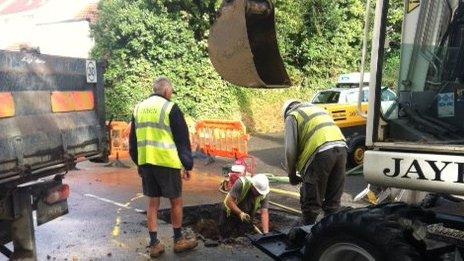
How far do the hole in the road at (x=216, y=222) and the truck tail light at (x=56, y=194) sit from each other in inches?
80.7

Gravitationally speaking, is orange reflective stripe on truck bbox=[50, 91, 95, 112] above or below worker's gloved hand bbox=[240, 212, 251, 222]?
above

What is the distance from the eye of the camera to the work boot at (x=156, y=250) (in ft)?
17.9

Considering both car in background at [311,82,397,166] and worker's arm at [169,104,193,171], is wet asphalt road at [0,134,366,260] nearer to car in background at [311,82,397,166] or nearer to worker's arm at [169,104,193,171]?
worker's arm at [169,104,193,171]

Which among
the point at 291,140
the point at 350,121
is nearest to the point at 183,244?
the point at 291,140

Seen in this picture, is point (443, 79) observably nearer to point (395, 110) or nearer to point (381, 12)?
point (395, 110)

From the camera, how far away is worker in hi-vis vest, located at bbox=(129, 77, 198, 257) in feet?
17.7

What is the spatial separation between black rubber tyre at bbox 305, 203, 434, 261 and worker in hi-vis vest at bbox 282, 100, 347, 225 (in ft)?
5.30

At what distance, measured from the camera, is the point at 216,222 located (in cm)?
684

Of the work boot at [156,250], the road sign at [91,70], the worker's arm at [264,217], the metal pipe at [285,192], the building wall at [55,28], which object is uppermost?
the building wall at [55,28]

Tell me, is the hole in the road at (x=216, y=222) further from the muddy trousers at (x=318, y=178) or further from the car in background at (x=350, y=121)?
the car in background at (x=350, y=121)

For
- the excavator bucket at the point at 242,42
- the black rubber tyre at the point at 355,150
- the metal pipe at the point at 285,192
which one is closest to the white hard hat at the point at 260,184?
the excavator bucket at the point at 242,42

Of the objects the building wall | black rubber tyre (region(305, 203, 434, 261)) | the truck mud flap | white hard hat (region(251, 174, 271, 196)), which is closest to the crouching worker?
white hard hat (region(251, 174, 271, 196))

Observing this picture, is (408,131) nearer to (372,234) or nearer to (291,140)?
(372,234)

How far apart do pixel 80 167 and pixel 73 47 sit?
53.5 feet
